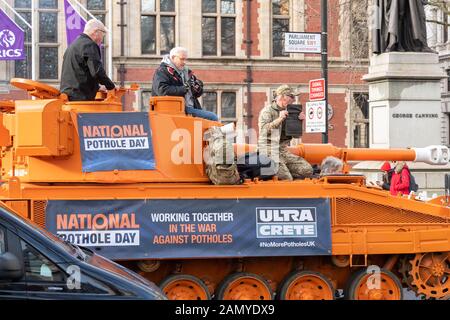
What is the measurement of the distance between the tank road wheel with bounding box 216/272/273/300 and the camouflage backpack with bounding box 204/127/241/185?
3.36ft

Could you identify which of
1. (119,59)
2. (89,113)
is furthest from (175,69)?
(119,59)

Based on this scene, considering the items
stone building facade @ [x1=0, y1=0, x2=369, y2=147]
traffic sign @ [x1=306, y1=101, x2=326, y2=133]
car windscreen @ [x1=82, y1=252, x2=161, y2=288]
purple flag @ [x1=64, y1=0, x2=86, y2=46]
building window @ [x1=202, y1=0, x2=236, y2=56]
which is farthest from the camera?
building window @ [x1=202, y1=0, x2=236, y2=56]

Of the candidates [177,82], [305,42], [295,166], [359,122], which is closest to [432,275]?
[295,166]

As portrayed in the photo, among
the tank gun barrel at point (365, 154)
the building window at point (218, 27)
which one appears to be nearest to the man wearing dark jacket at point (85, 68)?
the tank gun barrel at point (365, 154)

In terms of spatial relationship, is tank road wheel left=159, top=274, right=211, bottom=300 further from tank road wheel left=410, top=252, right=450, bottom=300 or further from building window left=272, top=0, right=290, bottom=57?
building window left=272, top=0, right=290, bottom=57

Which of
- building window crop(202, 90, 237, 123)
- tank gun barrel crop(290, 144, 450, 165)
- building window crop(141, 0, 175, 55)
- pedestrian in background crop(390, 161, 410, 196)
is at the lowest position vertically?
pedestrian in background crop(390, 161, 410, 196)

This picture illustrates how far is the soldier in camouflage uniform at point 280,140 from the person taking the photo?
32.3 feet

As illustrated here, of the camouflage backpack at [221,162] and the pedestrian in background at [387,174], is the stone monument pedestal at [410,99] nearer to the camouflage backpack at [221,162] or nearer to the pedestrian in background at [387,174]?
the pedestrian in background at [387,174]

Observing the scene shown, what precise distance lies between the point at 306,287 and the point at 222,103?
26485 millimetres

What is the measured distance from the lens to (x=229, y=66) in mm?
35250

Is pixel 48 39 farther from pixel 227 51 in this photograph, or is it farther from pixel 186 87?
pixel 186 87

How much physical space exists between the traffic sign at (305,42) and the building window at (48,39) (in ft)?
58.5

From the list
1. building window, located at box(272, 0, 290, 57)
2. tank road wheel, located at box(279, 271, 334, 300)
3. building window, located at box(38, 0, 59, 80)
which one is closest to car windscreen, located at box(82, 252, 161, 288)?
tank road wheel, located at box(279, 271, 334, 300)

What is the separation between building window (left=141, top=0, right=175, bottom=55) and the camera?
34.6 meters
